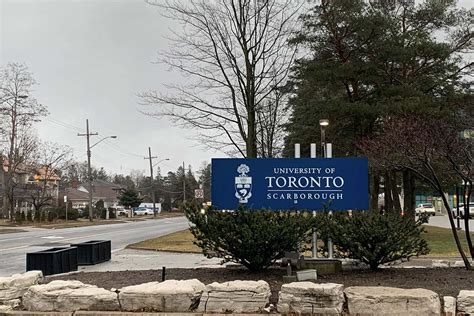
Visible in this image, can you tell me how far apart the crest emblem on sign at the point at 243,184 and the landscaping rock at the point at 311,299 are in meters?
3.33

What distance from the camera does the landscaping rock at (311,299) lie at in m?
6.02

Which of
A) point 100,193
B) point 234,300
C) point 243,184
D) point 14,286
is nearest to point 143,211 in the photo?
point 100,193

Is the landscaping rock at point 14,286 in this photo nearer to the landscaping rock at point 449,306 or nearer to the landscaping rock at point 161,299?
the landscaping rock at point 161,299

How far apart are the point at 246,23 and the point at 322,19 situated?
40.2ft

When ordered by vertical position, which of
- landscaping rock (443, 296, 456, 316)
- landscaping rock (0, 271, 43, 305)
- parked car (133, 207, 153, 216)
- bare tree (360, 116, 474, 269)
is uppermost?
bare tree (360, 116, 474, 269)

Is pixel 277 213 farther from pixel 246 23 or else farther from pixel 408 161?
pixel 246 23

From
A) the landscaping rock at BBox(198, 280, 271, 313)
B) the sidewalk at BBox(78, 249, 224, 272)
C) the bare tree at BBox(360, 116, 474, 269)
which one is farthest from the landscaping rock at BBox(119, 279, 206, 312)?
the sidewalk at BBox(78, 249, 224, 272)

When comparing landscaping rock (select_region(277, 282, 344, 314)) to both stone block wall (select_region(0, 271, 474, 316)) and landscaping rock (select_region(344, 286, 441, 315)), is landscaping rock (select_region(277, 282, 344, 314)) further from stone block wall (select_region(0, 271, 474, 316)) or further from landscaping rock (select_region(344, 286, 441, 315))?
landscaping rock (select_region(344, 286, 441, 315))

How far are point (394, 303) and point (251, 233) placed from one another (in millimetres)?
2591

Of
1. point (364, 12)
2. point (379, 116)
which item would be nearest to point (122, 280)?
point (379, 116)

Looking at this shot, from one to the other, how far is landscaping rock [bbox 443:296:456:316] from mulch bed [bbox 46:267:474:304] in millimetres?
721

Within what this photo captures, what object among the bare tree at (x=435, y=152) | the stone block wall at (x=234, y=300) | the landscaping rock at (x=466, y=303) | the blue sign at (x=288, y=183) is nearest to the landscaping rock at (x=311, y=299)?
the stone block wall at (x=234, y=300)

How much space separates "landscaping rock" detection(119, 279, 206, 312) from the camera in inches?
245

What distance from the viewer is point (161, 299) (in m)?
6.23
